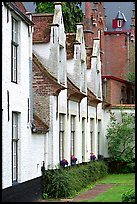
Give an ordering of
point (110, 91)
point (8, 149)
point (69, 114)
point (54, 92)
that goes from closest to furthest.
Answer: point (8, 149)
point (54, 92)
point (69, 114)
point (110, 91)

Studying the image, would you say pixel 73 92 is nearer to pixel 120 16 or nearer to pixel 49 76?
pixel 49 76

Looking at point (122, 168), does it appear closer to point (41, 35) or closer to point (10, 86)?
point (41, 35)

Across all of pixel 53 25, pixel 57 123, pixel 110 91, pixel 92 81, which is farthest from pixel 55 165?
pixel 110 91

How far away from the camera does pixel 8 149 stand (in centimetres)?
1650

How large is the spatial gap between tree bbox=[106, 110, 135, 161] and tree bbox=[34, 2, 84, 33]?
920 cm

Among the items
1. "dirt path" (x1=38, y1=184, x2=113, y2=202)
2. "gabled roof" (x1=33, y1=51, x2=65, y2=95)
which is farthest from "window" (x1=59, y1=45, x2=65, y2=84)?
"dirt path" (x1=38, y1=184, x2=113, y2=202)

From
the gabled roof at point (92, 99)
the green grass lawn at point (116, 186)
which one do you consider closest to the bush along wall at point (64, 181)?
the green grass lawn at point (116, 186)

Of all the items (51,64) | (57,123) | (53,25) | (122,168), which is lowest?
(122,168)

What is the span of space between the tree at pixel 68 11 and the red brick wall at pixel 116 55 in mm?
11556

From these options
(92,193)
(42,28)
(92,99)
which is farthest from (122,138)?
(42,28)

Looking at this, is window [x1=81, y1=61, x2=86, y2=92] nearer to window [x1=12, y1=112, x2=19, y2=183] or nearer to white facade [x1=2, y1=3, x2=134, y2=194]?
white facade [x1=2, y1=3, x2=134, y2=194]

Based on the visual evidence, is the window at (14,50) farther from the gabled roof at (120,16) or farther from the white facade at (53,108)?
A: the gabled roof at (120,16)

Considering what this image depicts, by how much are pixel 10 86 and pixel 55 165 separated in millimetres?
6339

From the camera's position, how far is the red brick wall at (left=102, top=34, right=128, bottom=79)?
54.0 metres
